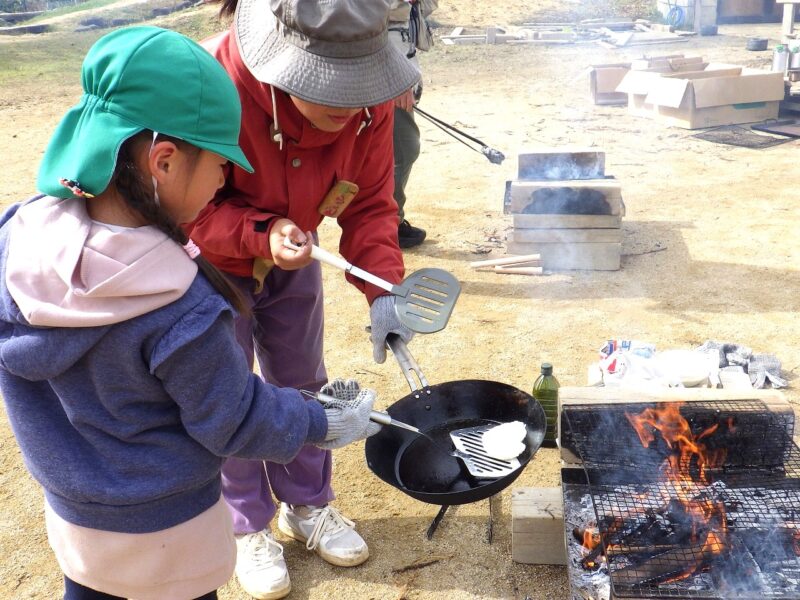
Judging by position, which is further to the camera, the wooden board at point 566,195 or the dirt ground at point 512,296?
the wooden board at point 566,195

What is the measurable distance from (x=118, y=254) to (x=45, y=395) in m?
0.39

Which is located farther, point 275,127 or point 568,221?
point 568,221

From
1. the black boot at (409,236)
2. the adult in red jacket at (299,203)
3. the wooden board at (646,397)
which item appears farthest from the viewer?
the black boot at (409,236)

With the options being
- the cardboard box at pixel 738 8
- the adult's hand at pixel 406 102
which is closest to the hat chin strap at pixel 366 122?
the adult's hand at pixel 406 102

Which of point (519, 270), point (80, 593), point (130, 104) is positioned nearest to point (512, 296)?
point (519, 270)

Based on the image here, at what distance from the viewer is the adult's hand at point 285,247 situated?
2241 millimetres

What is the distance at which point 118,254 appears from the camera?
60.5 inches

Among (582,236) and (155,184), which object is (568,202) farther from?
(155,184)

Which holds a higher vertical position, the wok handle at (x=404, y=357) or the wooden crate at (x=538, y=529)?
the wok handle at (x=404, y=357)

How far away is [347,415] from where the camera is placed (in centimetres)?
197

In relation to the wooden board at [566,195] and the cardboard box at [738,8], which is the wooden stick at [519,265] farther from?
the cardboard box at [738,8]

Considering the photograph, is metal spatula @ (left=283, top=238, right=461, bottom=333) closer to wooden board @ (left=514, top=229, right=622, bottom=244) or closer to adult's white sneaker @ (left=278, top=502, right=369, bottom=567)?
adult's white sneaker @ (left=278, top=502, right=369, bottom=567)

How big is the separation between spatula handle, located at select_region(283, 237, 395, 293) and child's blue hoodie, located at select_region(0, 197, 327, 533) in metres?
0.62

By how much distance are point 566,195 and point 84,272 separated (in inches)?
167
